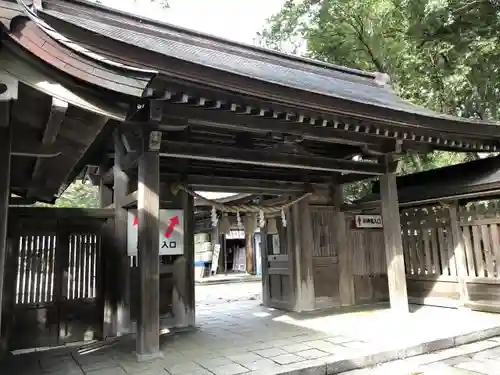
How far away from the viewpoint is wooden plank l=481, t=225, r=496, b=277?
23.5 ft

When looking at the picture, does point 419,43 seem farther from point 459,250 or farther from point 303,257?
point 303,257

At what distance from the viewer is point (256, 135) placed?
21.0 ft

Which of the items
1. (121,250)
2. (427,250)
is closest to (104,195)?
(121,250)

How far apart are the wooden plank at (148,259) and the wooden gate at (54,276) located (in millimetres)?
1646

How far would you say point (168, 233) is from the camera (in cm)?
591

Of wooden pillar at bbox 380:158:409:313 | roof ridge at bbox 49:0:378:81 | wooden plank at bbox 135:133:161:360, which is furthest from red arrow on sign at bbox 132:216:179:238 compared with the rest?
roof ridge at bbox 49:0:378:81

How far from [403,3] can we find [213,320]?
1033cm

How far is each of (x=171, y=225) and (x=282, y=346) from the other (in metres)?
2.40

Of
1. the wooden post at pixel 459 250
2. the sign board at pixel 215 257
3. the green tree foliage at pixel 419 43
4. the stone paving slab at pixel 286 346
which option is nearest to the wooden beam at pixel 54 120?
the stone paving slab at pixel 286 346

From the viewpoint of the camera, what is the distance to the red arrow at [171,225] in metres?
5.91

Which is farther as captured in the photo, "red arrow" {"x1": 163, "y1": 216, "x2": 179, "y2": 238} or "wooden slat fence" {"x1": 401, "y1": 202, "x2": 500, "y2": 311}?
"wooden slat fence" {"x1": 401, "y1": 202, "x2": 500, "y2": 311}

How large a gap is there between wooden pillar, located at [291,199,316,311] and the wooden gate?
12.8 ft

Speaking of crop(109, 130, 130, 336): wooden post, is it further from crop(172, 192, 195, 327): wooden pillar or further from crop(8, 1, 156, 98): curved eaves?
crop(8, 1, 156, 98): curved eaves

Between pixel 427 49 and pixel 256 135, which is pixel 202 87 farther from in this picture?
pixel 427 49
